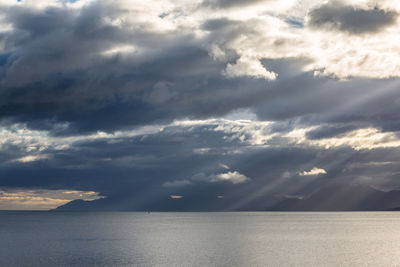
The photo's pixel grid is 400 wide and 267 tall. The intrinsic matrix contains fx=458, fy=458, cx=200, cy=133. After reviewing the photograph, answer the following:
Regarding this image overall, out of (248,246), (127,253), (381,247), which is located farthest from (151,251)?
(381,247)

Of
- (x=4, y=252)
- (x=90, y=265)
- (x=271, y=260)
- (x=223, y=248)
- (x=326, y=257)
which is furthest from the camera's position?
(x=223, y=248)

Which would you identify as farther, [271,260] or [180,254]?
[180,254]

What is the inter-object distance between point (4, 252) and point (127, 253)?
34.6 metres

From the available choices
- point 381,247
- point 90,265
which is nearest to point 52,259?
point 90,265

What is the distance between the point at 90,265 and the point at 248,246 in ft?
203

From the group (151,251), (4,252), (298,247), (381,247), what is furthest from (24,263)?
(381,247)

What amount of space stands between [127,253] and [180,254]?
14.4 meters

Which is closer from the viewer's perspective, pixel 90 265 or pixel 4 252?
pixel 90 265

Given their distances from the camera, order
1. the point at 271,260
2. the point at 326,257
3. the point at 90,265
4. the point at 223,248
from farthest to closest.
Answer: the point at 223,248, the point at 326,257, the point at 271,260, the point at 90,265

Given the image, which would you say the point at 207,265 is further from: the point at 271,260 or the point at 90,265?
the point at 90,265

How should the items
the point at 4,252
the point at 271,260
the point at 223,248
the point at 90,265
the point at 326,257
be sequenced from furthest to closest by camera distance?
the point at 223,248 < the point at 4,252 < the point at 326,257 < the point at 271,260 < the point at 90,265

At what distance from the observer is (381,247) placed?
147625mm

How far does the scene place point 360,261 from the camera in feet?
364

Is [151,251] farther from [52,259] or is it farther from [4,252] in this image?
[4,252]
